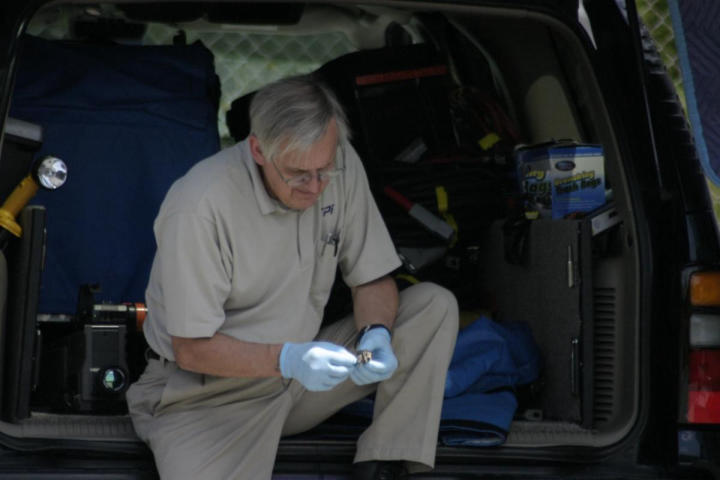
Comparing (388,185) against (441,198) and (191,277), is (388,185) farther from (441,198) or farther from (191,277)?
(191,277)

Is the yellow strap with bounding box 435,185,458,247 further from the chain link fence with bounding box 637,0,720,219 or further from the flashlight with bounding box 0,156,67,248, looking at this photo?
the flashlight with bounding box 0,156,67,248

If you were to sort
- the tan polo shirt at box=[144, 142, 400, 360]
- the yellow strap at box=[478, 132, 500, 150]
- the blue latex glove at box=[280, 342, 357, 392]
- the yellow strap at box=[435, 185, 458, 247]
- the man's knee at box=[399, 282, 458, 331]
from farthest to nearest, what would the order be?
the yellow strap at box=[478, 132, 500, 150] < the yellow strap at box=[435, 185, 458, 247] < the man's knee at box=[399, 282, 458, 331] < the tan polo shirt at box=[144, 142, 400, 360] < the blue latex glove at box=[280, 342, 357, 392]

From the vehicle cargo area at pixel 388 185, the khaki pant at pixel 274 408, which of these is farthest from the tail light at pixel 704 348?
the khaki pant at pixel 274 408

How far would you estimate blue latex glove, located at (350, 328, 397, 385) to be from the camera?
273 centimetres

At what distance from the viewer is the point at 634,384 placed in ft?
9.12

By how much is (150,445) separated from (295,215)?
0.64 metres

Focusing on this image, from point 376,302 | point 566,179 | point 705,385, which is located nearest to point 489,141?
point 566,179

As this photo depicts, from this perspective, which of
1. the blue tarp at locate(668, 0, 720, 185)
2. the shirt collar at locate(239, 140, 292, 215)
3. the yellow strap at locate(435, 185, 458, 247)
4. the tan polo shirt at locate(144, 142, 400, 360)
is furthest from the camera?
the yellow strap at locate(435, 185, 458, 247)

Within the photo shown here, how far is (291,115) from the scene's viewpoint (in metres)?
2.78

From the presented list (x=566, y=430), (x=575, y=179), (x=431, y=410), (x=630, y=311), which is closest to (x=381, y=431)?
(x=431, y=410)

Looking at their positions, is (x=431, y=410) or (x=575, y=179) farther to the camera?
(x=575, y=179)

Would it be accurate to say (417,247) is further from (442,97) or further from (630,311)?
(630,311)

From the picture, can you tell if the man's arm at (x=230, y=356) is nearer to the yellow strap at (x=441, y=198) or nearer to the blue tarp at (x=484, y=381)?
the blue tarp at (x=484, y=381)

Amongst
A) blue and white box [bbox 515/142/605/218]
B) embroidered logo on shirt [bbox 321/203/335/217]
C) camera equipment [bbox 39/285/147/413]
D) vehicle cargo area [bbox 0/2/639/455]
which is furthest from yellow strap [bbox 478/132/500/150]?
camera equipment [bbox 39/285/147/413]
